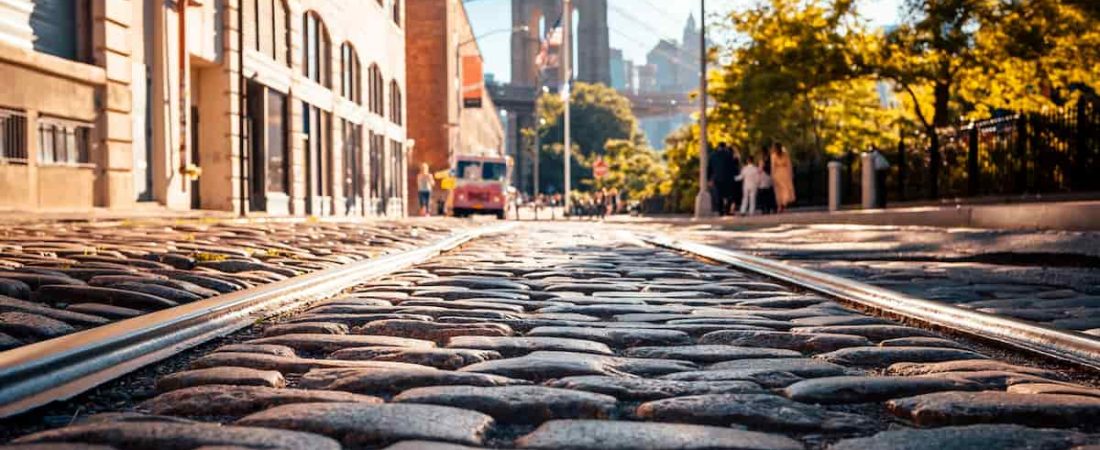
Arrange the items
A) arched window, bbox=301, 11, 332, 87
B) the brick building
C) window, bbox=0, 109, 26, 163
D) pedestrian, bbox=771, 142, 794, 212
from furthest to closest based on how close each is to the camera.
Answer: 1. the brick building
2. arched window, bbox=301, 11, 332, 87
3. pedestrian, bbox=771, 142, 794, 212
4. window, bbox=0, 109, 26, 163

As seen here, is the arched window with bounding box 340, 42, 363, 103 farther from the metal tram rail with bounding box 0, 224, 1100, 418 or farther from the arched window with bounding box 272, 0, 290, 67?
the metal tram rail with bounding box 0, 224, 1100, 418

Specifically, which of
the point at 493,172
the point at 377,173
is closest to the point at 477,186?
the point at 493,172

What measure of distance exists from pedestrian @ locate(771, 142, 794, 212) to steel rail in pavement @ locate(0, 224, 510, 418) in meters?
20.1

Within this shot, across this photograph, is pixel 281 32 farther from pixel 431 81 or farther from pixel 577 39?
pixel 577 39

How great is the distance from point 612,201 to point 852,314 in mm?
56491

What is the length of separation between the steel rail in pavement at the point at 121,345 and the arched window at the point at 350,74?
1079 inches

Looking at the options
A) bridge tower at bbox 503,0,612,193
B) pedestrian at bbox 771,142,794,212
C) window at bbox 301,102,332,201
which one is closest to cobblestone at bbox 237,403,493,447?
pedestrian at bbox 771,142,794,212

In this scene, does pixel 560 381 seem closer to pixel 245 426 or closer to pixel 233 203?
pixel 245 426

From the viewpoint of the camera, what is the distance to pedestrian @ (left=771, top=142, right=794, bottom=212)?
2534cm

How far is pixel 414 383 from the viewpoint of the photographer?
3336 mm

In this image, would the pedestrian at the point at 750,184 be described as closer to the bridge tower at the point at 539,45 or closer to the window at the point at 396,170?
the window at the point at 396,170

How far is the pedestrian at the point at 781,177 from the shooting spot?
83.1 feet

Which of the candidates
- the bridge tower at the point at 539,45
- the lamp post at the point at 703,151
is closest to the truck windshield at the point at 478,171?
the lamp post at the point at 703,151

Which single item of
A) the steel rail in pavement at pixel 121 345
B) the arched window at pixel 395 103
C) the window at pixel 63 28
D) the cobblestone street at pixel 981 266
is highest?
the arched window at pixel 395 103
